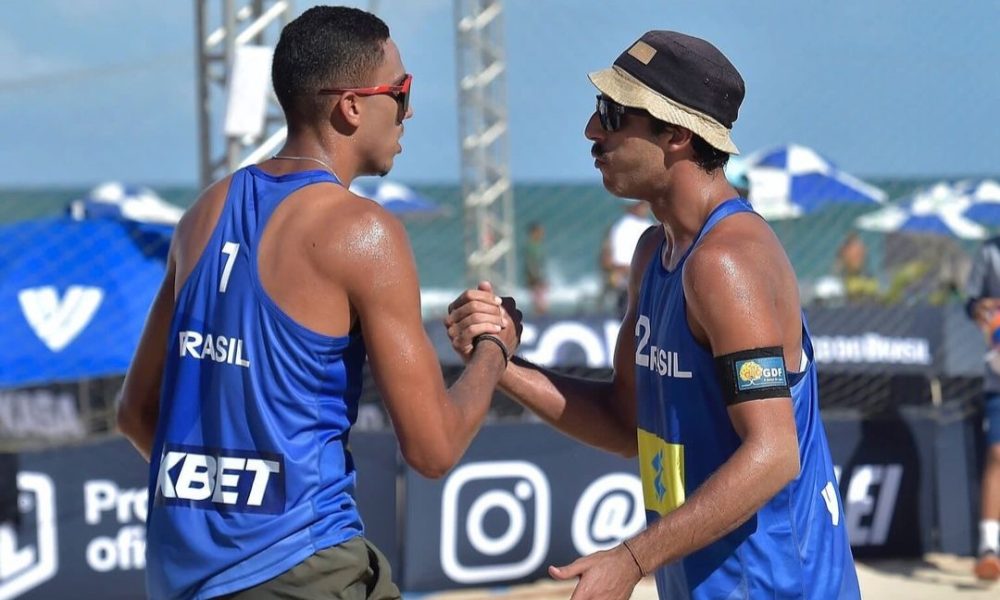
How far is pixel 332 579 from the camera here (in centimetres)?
240

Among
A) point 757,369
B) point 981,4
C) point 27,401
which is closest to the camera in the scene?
point 757,369

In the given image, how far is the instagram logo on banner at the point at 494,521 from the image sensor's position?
22.0 feet

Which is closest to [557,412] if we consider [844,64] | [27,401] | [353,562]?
[353,562]

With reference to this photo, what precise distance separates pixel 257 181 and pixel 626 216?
7.73m

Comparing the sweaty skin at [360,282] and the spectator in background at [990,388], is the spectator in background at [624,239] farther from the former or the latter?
the sweaty skin at [360,282]

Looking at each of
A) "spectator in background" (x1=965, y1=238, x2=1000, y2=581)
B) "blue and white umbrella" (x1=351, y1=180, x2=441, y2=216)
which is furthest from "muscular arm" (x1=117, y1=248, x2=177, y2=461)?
"blue and white umbrella" (x1=351, y1=180, x2=441, y2=216)

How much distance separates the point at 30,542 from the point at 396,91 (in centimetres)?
414

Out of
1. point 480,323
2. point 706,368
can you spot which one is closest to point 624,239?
point 480,323

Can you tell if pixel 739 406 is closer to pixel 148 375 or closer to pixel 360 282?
pixel 360 282

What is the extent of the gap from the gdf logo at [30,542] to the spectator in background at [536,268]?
1047 centimetres

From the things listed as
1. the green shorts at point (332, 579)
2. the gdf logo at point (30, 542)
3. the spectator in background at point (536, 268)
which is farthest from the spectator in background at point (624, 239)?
the green shorts at point (332, 579)

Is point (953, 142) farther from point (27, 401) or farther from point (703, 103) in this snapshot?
point (703, 103)

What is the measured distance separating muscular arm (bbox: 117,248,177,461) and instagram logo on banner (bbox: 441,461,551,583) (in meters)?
3.98

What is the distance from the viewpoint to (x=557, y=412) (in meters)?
3.06
